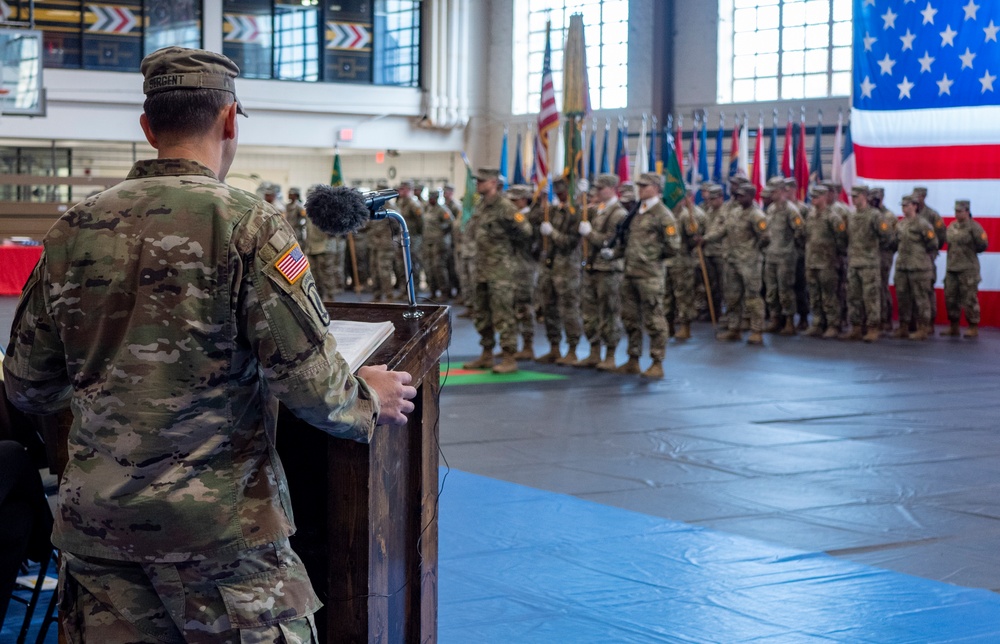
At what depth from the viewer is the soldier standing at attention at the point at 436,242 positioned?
56.7 feet

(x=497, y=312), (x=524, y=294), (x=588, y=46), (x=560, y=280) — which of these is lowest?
(x=497, y=312)

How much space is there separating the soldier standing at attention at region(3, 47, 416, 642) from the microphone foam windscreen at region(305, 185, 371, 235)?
22.5 inches

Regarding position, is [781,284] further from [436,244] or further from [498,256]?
[436,244]

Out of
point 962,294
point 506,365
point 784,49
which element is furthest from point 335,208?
point 784,49

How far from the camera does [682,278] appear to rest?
41.3ft

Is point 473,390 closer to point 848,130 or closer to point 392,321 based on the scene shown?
point 392,321

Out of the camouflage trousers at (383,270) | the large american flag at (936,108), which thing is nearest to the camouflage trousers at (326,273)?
the camouflage trousers at (383,270)

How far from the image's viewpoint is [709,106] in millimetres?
18688

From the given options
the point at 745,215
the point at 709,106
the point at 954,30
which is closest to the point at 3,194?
the point at 709,106

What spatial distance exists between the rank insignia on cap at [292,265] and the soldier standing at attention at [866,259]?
438 inches

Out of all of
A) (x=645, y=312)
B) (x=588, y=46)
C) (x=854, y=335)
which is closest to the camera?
(x=645, y=312)

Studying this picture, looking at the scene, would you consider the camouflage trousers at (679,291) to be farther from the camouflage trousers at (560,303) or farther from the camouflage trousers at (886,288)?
the camouflage trousers at (560,303)

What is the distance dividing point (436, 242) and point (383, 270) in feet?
6.04

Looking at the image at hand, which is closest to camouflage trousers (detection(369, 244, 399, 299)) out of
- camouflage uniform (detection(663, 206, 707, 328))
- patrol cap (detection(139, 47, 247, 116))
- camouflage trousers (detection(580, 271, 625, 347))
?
camouflage uniform (detection(663, 206, 707, 328))
